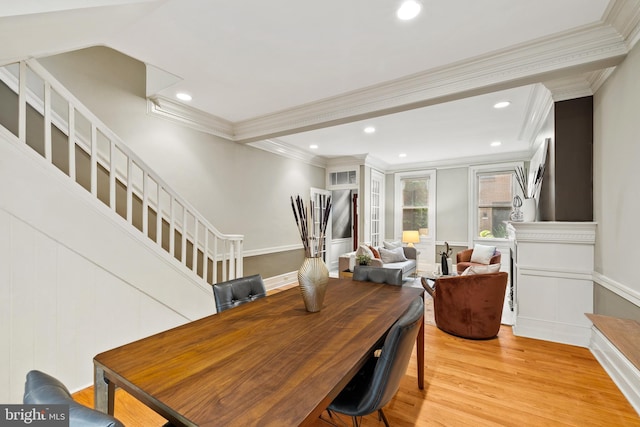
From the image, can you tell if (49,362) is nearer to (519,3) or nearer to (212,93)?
(212,93)

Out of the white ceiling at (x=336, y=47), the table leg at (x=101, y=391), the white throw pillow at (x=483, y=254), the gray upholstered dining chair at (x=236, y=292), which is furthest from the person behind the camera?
the white throw pillow at (x=483, y=254)

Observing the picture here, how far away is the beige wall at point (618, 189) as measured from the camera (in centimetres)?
197

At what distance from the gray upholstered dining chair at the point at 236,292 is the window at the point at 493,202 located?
575cm

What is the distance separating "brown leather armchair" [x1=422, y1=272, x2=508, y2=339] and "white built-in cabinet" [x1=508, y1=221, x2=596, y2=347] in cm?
37

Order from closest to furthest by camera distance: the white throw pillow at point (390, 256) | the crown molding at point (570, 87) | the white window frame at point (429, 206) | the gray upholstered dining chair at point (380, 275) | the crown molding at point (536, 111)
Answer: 1. the gray upholstered dining chair at point (380, 275)
2. the crown molding at point (570, 87)
3. the crown molding at point (536, 111)
4. the white throw pillow at point (390, 256)
5. the white window frame at point (429, 206)

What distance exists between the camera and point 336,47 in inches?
91.3

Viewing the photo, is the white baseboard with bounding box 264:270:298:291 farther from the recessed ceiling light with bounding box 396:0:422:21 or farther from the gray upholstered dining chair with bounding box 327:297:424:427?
the recessed ceiling light with bounding box 396:0:422:21

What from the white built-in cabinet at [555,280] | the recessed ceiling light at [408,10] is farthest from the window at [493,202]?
the recessed ceiling light at [408,10]

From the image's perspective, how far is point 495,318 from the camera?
9.69 ft

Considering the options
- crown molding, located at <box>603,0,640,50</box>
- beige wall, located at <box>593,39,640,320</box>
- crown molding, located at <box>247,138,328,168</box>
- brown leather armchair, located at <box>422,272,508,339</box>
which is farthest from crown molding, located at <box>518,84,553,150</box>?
crown molding, located at <box>247,138,328,168</box>

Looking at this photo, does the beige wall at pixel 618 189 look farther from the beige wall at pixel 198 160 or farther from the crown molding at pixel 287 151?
the beige wall at pixel 198 160

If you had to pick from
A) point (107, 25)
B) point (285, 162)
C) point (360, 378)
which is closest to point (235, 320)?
point (360, 378)

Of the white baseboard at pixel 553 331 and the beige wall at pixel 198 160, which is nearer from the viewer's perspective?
the white baseboard at pixel 553 331

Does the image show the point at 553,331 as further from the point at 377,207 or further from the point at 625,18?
the point at 377,207
